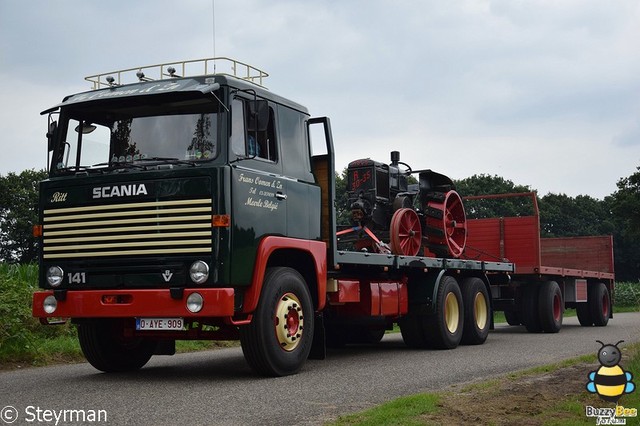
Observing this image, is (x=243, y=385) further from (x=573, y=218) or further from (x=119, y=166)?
(x=573, y=218)

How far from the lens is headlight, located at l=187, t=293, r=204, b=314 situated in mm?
8344

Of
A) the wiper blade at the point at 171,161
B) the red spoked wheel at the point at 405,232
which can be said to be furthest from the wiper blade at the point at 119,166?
the red spoked wheel at the point at 405,232

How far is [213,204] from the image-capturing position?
845cm

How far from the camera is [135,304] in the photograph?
857 centimetres

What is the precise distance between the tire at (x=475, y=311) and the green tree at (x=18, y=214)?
122 feet

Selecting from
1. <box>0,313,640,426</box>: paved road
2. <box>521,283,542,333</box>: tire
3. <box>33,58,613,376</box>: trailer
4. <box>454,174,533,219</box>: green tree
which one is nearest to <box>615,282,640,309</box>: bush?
<box>454,174,533,219</box>: green tree

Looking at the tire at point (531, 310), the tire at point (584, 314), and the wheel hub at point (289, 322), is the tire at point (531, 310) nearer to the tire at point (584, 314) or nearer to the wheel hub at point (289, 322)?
the tire at point (584, 314)

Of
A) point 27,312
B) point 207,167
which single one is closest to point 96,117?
point 207,167

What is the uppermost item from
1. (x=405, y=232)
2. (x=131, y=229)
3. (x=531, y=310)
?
(x=405, y=232)

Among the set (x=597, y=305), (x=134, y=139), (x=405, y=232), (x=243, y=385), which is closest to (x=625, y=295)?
(x=597, y=305)

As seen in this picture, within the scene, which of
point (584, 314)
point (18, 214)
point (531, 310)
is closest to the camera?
point (531, 310)

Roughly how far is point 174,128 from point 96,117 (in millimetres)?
1093

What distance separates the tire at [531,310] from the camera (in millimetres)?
17766

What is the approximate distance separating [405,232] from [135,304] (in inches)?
233
